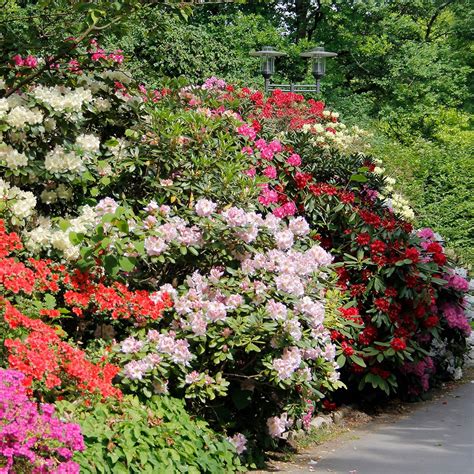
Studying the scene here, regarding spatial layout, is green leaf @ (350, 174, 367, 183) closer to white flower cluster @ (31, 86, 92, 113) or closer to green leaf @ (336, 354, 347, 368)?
green leaf @ (336, 354, 347, 368)

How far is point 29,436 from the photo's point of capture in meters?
3.66

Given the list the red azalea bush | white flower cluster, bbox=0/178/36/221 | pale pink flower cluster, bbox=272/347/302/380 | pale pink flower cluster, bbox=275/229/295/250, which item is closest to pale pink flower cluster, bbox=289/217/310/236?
pale pink flower cluster, bbox=275/229/295/250

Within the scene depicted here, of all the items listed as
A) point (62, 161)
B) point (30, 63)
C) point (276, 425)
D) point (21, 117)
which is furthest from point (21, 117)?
point (276, 425)

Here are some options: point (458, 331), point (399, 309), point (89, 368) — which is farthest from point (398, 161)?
point (89, 368)

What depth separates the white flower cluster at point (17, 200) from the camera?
5355 mm

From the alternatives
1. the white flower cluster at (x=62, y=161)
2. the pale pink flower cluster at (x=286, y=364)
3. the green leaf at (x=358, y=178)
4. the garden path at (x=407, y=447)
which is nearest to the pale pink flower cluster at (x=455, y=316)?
the garden path at (x=407, y=447)

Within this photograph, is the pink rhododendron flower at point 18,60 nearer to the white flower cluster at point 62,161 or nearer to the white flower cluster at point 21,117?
the white flower cluster at point 21,117

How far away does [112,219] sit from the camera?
203 inches

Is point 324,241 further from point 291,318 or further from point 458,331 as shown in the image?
point 291,318

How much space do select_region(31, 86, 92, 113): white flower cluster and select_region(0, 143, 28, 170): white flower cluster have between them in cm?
37

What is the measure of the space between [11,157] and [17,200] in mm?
304

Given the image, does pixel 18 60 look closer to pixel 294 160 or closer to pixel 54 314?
pixel 54 314

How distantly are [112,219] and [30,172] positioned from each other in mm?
779

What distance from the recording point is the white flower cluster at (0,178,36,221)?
536 cm
